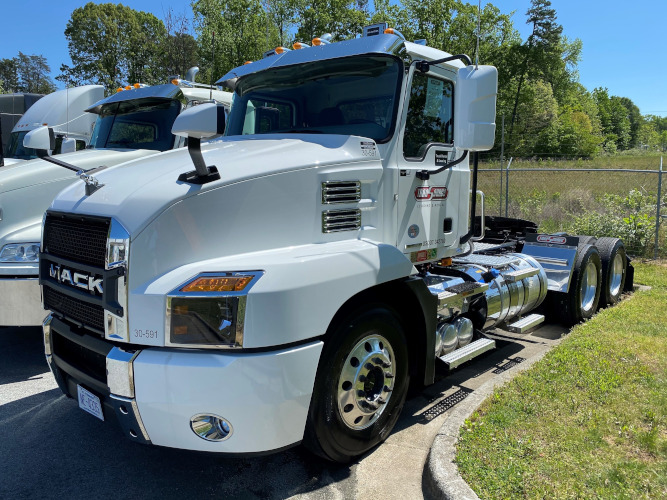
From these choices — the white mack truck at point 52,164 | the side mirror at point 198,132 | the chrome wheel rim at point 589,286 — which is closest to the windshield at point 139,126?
the white mack truck at point 52,164

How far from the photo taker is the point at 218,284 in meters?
2.64

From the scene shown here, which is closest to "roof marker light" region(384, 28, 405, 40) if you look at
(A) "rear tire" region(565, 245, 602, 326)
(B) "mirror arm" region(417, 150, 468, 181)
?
(B) "mirror arm" region(417, 150, 468, 181)

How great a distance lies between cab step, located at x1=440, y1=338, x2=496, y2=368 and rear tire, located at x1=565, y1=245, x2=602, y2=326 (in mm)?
2433

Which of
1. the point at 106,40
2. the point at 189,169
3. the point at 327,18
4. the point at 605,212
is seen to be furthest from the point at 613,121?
the point at 189,169

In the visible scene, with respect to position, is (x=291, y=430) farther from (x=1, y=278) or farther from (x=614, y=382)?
(x=1, y=278)

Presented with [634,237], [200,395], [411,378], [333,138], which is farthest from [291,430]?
[634,237]

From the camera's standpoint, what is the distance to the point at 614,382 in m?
4.33

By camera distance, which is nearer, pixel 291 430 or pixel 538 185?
pixel 291 430

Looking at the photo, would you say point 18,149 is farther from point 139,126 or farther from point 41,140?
point 41,140

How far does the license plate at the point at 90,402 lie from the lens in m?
2.98

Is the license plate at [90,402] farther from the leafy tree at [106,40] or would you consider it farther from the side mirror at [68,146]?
the leafy tree at [106,40]

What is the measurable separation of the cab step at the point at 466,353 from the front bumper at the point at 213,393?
1715 mm

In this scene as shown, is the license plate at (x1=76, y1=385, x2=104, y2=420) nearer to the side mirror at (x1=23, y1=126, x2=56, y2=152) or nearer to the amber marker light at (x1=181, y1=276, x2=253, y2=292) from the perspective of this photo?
the amber marker light at (x1=181, y1=276, x2=253, y2=292)

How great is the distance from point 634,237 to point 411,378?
366 inches
